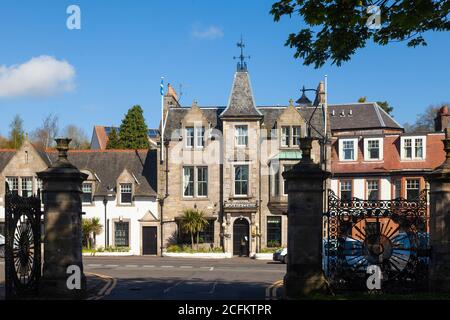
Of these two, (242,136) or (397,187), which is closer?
(242,136)

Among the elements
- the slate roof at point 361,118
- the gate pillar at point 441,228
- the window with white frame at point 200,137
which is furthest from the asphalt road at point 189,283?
the slate roof at point 361,118

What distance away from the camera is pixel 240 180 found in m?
41.5

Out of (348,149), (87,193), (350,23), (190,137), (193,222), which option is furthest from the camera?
(348,149)

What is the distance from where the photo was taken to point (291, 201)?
1497 centimetres

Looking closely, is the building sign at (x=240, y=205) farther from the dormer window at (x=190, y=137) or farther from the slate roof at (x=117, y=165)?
the slate roof at (x=117, y=165)

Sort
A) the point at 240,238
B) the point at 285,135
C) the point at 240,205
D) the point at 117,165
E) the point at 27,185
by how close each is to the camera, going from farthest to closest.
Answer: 1. the point at 117,165
2. the point at 27,185
3. the point at 285,135
4. the point at 240,238
5. the point at 240,205

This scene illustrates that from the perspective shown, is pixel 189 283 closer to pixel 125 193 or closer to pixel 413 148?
pixel 125 193

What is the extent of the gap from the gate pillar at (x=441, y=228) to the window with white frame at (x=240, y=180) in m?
26.8

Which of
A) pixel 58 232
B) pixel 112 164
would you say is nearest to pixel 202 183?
pixel 112 164

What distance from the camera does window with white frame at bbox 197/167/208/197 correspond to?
41969 mm

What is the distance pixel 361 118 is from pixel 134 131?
24457 millimetres

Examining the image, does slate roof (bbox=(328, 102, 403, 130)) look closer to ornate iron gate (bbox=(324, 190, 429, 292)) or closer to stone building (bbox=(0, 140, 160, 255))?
stone building (bbox=(0, 140, 160, 255))

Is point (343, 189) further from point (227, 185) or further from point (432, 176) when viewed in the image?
point (432, 176)
